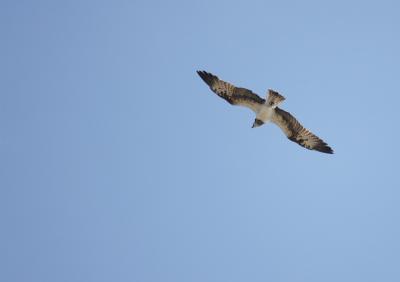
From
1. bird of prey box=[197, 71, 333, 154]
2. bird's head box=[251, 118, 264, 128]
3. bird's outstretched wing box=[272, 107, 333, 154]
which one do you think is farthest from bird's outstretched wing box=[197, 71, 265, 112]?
bird's outstretched wing box=[272, 107, 333, 154]

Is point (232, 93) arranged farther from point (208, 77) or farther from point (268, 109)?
point (268, 109)

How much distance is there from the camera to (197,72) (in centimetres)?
1770

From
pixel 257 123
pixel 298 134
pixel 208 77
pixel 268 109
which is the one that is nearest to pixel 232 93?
pixel 208 77

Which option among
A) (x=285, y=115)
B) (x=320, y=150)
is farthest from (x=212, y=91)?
(x=320, y=150)

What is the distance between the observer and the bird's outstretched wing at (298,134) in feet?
58.7

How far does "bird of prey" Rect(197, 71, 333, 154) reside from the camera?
1711 centimetres

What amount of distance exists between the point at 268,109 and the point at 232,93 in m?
1.16

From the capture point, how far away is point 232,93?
17.2 m

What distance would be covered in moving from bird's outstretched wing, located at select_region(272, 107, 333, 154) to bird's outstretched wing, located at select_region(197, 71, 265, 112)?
0.84 meters

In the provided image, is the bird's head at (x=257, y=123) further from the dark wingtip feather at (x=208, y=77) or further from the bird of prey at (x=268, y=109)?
the dark wingtip feather at (x=208, y=77)

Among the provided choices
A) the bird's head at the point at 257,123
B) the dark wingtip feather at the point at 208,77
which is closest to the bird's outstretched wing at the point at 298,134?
the bird's head at the point at 257,123

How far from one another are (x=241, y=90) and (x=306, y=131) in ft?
8.60

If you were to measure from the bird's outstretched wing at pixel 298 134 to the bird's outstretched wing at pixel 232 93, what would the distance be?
84cm

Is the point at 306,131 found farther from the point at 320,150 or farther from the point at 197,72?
the point at 197,72
